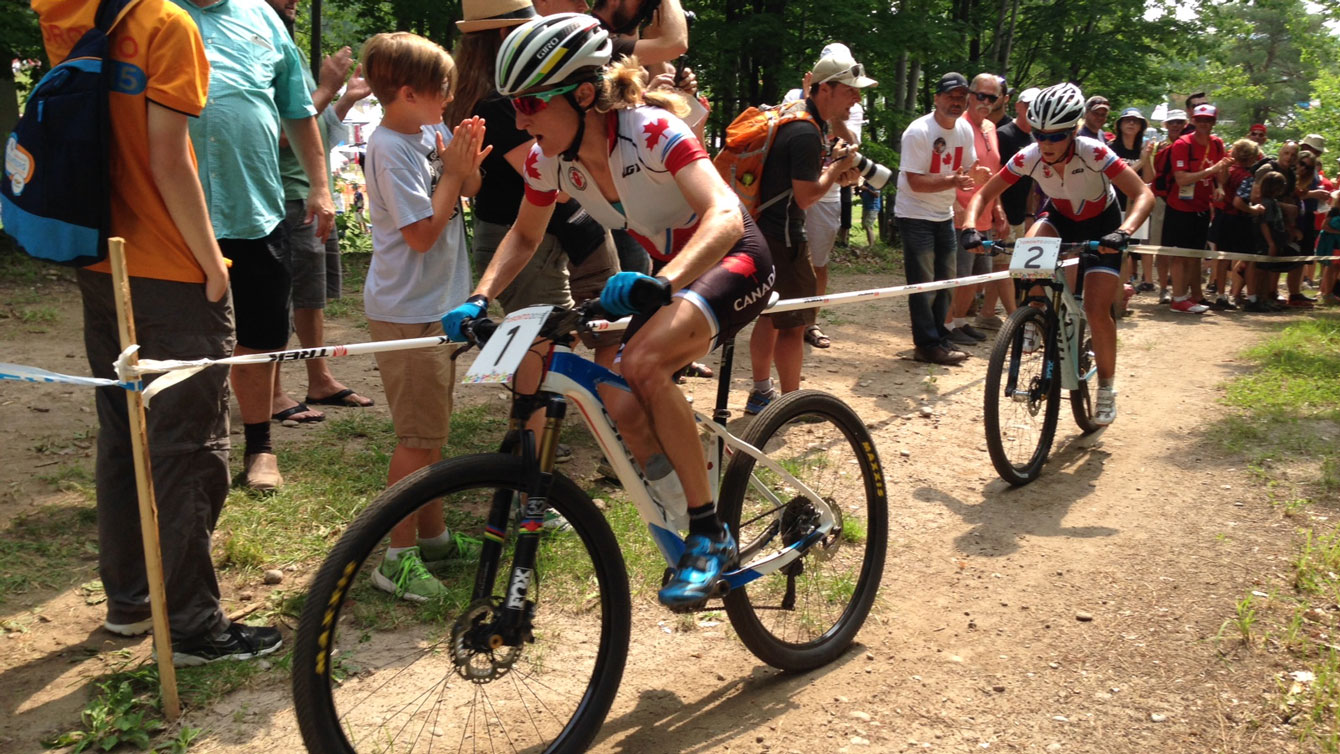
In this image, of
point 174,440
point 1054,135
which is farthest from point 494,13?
point 1054,135

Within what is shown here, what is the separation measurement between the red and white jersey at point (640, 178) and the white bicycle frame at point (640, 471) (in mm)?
560

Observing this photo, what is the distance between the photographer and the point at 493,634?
2.78 meters

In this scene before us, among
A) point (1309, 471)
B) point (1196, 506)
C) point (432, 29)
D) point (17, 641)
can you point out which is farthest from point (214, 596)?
point (432, 29)

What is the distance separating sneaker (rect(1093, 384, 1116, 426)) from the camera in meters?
6.69

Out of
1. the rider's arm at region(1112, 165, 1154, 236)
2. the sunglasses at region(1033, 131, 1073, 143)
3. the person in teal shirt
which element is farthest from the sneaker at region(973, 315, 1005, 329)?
the person in teal shirt

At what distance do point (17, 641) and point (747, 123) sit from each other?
15.1 feet

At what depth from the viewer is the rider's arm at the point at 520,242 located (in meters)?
3.47

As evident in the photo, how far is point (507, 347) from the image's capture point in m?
2.68

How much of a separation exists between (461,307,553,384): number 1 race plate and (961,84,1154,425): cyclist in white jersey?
380 centimetres

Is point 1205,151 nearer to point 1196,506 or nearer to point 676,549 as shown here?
point 1196,506

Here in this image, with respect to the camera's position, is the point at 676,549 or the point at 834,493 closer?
the point at 676,549

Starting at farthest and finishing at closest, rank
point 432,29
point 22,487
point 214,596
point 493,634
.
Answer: point 432,29, point 22,487, point 214,596, point 493,634

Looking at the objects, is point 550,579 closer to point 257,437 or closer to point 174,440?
point 174,440

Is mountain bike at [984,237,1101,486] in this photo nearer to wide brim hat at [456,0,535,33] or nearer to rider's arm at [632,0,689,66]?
rider's arm at [632,0,689,66]
